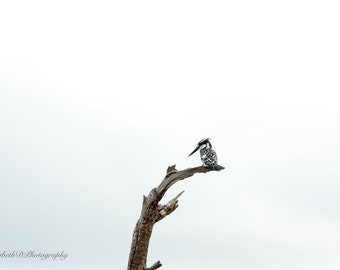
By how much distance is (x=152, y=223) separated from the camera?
18797 mm

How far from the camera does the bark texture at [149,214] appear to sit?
18641mm

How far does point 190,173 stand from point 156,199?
135 cm

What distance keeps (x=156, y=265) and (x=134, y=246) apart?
113 cm

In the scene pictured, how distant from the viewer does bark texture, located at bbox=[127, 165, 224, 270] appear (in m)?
18.6

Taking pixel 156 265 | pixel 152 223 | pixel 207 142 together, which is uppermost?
pixel 207 142

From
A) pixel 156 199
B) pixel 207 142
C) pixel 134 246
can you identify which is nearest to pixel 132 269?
pixel 134 246

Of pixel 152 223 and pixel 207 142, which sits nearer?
pixel 152 223

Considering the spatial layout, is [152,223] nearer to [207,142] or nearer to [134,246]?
[134,246]

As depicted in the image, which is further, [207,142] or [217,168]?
[207,142]

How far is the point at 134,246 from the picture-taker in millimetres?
18766

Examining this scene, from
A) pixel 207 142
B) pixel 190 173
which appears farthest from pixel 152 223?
pixel 207 142

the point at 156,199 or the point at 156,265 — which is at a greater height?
the point at 156,199

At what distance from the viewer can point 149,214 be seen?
18672mm

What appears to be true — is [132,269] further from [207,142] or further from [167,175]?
[207,142]
